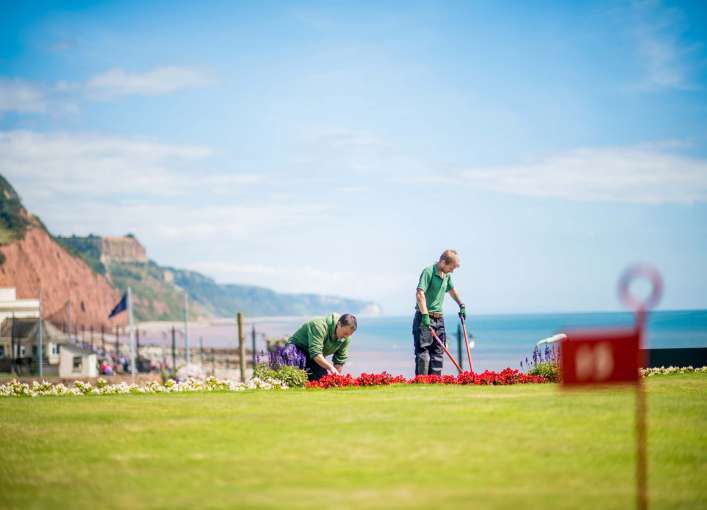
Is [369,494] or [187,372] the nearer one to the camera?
[369,494]

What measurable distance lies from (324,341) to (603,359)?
939 centimetres

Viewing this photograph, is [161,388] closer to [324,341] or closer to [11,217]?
[324,341]

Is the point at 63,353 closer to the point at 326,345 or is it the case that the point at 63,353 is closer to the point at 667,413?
the point at 326,345

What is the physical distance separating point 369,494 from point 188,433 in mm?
3390

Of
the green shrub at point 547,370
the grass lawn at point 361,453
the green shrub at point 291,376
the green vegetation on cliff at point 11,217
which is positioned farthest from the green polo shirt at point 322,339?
the green vegetation on cliff at point 11,217

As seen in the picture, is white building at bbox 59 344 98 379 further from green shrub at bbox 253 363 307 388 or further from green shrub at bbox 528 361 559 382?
green shrub at bbox 528 361 559 382

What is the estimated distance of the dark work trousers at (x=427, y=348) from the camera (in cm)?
1556

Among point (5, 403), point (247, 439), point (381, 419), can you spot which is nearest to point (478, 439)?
point (381, 419)

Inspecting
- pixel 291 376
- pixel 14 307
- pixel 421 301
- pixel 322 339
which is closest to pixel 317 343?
pixel 322 339

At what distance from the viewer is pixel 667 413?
941 cm

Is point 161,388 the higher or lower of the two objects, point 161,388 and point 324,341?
the lower

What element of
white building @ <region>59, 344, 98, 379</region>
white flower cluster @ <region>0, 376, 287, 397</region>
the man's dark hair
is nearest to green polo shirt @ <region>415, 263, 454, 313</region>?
the man's dark hair

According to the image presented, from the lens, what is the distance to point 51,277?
128625mm

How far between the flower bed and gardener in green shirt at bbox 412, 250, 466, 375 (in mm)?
982
